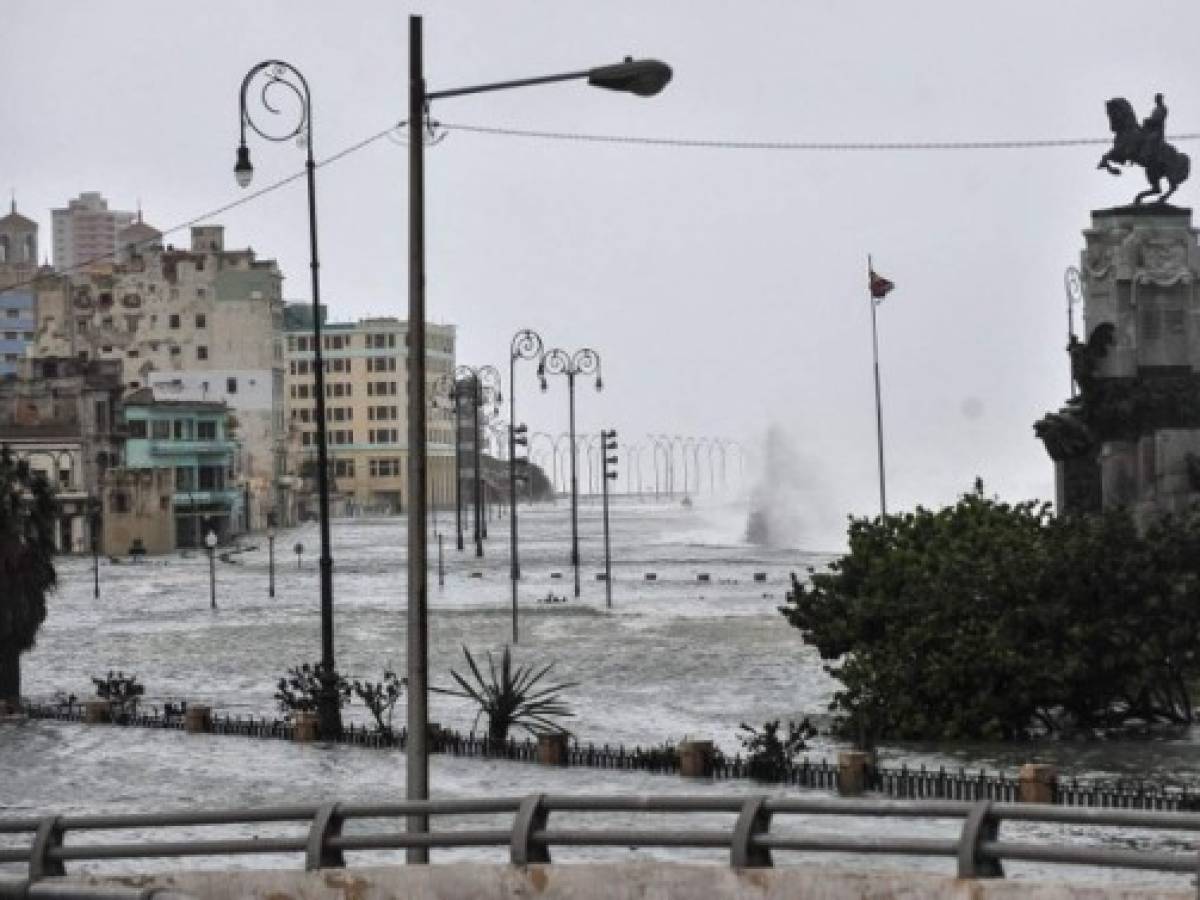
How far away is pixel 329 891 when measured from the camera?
1450cm

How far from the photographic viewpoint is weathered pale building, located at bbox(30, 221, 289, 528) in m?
195

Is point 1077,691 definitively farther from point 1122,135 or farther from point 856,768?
point 1122,135

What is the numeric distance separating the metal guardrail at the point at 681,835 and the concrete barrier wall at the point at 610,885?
0.39 ft

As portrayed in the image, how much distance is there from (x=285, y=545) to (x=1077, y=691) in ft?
417

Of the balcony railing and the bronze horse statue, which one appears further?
the balcony railing

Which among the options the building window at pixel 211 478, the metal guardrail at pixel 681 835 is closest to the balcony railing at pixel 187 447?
the building window at pixel 211 478

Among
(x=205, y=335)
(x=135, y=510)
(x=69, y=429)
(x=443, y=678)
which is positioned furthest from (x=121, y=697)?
(x=205, y=335)

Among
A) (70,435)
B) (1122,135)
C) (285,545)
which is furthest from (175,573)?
(1122,135)

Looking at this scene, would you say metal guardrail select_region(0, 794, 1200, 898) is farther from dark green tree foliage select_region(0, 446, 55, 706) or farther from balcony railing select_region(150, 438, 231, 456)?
balcony railing select_region(150, 438, 231, 456)

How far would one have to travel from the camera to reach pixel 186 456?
160 metres

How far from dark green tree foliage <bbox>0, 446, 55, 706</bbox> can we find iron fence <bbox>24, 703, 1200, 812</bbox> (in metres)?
2.16

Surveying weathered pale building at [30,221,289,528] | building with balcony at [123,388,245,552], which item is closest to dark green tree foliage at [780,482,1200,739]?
building with balcony at [123,388,245,552]

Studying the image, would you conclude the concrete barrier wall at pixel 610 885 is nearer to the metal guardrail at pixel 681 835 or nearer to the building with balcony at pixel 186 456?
the metal guardrail at pixel 681 835

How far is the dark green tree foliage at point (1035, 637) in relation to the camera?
1561 inches
